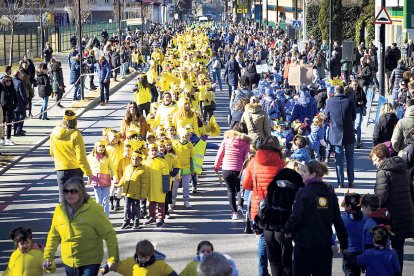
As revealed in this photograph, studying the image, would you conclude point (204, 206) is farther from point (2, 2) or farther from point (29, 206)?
point (2, 2)

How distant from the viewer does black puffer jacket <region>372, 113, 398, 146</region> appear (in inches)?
703

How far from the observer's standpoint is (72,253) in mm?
9773

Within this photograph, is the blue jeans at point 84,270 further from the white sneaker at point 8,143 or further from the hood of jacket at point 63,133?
the white sneaker at point 8,143

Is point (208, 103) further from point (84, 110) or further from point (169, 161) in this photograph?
point (169, 161)

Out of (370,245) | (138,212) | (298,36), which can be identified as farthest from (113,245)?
(298,36)

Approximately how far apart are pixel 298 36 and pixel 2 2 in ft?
66.7

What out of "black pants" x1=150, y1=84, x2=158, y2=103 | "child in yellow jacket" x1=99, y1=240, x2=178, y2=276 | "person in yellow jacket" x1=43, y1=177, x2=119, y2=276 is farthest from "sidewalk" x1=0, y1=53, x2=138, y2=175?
"child in yellow jacket" x1=99, y1=240, x2=178, y2=276

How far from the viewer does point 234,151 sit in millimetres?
15766

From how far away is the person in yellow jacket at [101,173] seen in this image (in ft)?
51.1

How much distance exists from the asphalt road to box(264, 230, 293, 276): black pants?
149 centimetres

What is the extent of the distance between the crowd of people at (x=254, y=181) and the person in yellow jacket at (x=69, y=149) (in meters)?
0.02

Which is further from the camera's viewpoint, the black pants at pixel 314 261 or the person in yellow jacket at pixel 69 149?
the person in yellow jacket at pixel 69 149

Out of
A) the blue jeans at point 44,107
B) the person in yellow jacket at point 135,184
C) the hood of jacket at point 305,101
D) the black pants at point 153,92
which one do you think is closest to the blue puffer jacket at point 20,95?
the blue jeans at point 44,107

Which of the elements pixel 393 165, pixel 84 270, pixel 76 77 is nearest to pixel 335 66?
pixel 76 77
